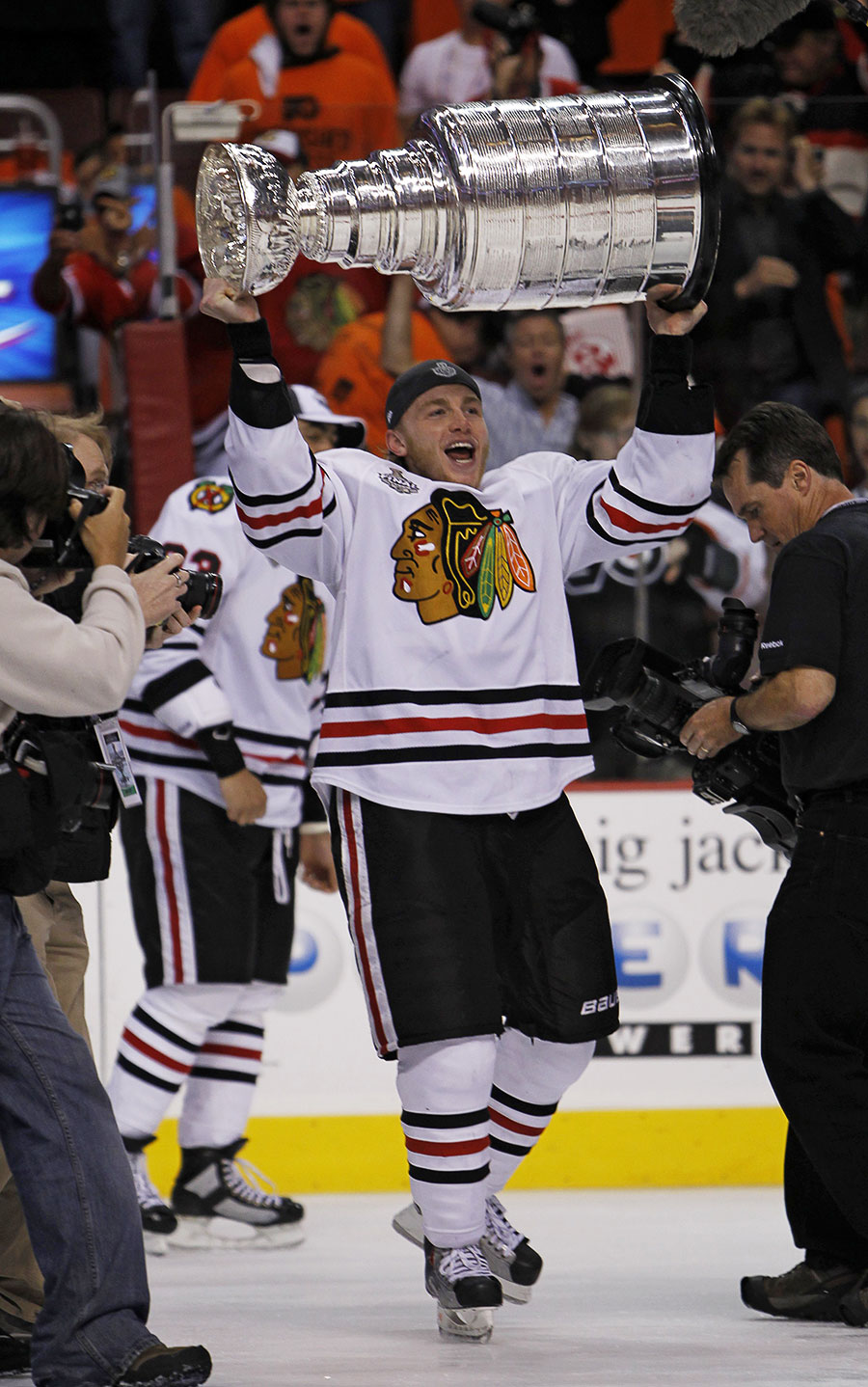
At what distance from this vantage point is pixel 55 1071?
2.29 meters

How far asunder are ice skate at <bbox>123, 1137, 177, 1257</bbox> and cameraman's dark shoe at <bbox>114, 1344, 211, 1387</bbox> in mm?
1589

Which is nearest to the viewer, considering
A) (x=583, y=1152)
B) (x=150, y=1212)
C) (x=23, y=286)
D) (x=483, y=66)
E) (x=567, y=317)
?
(x=150, y=1212)

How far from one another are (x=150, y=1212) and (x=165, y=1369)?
66.7 inches

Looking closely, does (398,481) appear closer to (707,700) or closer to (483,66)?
(707,700)

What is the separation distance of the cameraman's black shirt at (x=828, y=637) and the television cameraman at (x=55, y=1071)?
3.59 ft

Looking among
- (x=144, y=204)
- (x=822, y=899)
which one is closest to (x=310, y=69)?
(x=144, y=204)

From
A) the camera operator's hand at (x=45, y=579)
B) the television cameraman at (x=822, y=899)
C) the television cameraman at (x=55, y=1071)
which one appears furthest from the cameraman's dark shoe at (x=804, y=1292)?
the camera operator's hand at (x=45, y=579)

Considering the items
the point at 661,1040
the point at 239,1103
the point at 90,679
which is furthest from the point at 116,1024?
the point at 90,679

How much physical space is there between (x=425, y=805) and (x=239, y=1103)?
1518 mm

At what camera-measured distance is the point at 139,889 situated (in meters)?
4.09

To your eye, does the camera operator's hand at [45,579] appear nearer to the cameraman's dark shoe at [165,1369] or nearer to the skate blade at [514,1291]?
the cameraman's dark shoe at [165,1369]

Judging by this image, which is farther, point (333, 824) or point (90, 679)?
point (333, 824)

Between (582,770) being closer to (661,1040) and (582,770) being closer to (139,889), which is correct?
(139,889)

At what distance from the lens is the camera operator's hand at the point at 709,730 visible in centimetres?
307
